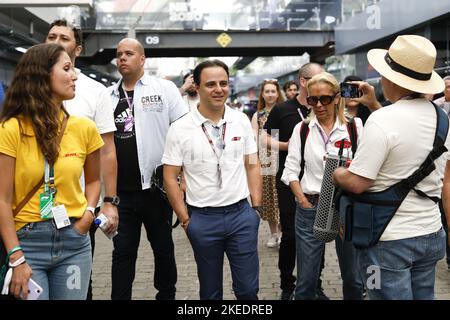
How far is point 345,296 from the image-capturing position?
3.95 meters

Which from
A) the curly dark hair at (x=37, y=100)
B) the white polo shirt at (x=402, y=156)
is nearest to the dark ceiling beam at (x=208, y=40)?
the curly dark hair at (x=37, y=100)

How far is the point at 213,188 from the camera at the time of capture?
3336 millimetres

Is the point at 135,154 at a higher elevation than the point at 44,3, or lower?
lower

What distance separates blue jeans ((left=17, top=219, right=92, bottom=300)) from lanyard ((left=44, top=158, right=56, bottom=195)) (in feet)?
0.53

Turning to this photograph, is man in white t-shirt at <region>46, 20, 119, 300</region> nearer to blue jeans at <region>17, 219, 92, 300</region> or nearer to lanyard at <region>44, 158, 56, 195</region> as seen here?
blue jeans at <region>17, 219, 92, 300</region>

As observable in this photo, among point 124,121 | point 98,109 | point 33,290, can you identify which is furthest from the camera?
point 124,121

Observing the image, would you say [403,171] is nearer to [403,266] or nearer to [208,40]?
[403,266]

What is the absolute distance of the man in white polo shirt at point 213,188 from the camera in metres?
3.34

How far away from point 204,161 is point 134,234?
108 centimetres

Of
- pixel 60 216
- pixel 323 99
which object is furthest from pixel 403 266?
pixel 60 216

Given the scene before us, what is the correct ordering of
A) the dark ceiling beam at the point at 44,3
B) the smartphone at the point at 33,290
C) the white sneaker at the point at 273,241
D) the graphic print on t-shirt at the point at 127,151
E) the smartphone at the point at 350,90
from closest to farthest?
the smartphone at the point at 33,290 → the smartphone at the point at 350,90 → the graphic print on t-shirt at the point at 127,151 → the dark ceiling beam at the point at 44,3 → the white sneaker at the point at 273,241

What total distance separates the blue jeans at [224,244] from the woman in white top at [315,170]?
1.81 ft

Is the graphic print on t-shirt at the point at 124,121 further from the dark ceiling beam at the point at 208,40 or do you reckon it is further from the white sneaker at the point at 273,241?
the dark ceiling beam at the point at 208,40

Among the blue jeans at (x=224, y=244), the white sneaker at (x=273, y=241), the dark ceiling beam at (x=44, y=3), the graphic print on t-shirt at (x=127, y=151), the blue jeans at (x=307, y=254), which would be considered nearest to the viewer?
the blue jeans at (x=224, y=244)
